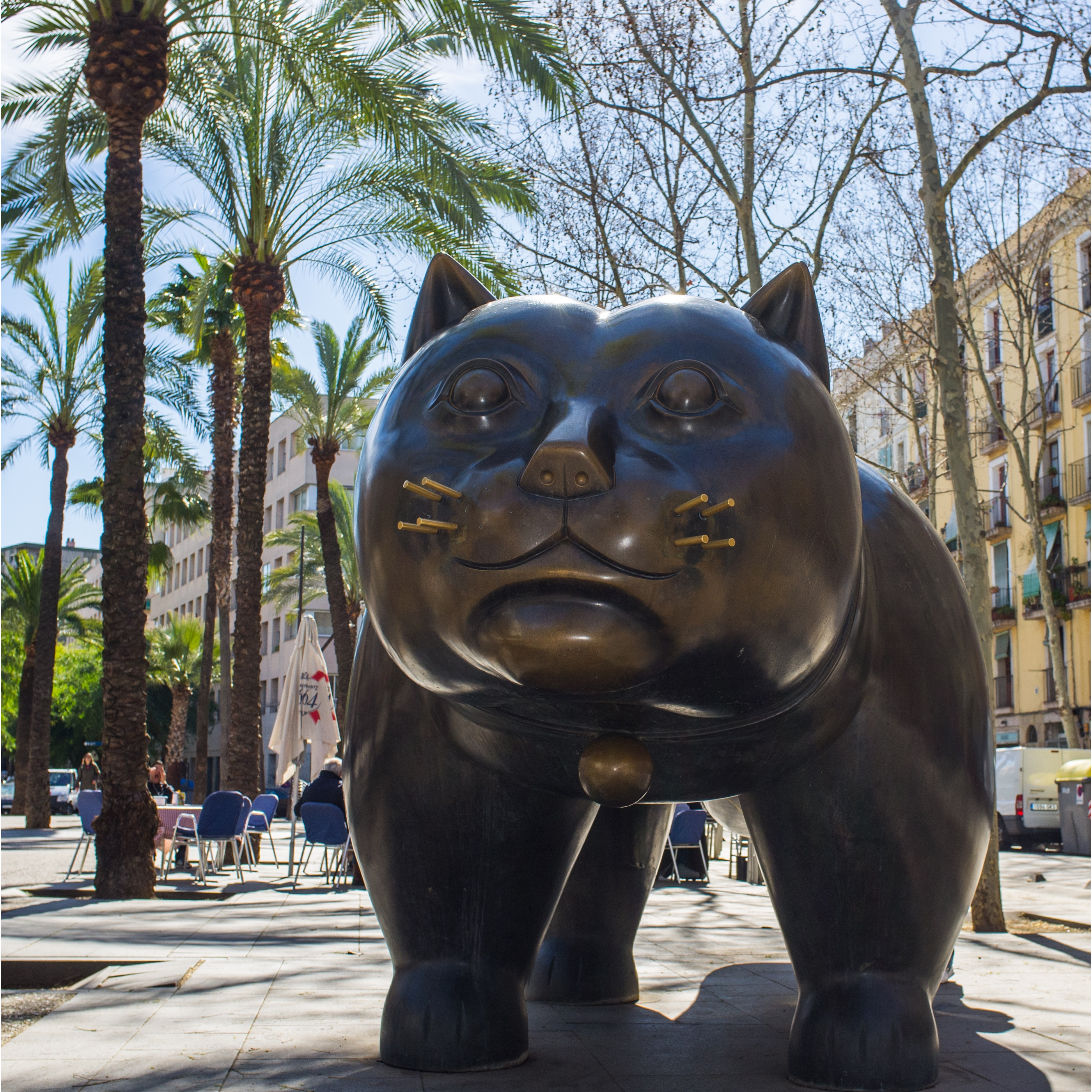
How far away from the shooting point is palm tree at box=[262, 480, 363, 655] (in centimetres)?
3469

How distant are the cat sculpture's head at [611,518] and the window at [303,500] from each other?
2053 inches

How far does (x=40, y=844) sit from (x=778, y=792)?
17.8m

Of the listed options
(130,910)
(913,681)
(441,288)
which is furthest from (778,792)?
(130,910)

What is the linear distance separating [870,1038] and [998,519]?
1516 inches

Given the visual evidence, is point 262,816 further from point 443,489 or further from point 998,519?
point 998,519

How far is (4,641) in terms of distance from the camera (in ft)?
143

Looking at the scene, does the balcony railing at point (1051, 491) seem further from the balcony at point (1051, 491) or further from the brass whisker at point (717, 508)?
the brass whisker at point (717, 508)

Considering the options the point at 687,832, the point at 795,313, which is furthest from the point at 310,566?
the point at 795,313

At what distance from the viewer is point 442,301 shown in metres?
2.45

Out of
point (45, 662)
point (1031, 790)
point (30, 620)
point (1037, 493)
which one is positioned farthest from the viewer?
point (30, 620)

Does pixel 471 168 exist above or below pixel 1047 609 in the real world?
above

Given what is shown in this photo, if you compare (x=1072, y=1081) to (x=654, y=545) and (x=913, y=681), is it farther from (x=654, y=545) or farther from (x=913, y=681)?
(x=654, y=545)

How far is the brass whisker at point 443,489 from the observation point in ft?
6.45

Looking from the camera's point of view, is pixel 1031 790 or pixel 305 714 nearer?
pixel 305 714
